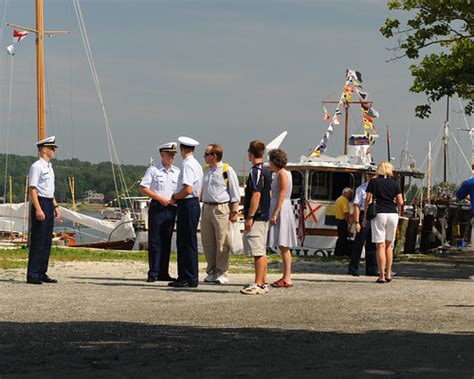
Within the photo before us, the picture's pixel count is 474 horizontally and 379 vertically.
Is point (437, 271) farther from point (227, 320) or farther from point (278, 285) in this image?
point (227, 320)

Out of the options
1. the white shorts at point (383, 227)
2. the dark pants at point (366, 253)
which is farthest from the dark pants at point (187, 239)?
the dark pants at point (366, 253)

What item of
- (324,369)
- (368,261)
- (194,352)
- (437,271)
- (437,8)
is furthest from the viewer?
(437,8)

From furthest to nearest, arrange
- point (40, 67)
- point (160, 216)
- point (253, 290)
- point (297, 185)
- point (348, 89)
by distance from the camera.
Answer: point (348, 89), point (40, 67), point (297, 185), point (160, 216), point (253, 290)

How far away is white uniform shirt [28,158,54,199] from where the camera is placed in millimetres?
14758

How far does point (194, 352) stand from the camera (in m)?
7.93

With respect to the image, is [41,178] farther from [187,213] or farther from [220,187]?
[220,187]

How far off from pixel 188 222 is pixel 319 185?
18.2 meters

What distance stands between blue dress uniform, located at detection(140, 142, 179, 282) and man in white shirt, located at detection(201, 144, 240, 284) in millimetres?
695

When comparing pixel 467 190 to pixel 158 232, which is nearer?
pixel 158 232

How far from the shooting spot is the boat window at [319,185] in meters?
32.5

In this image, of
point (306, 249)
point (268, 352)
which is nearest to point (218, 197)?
point (268, 352)

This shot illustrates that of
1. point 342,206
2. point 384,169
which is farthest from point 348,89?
point 384,169

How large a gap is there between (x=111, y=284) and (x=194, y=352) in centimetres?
732

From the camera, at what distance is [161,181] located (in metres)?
15.6
